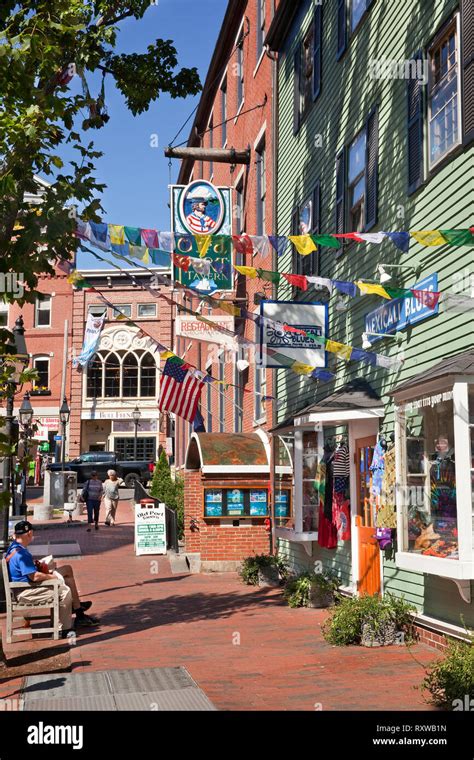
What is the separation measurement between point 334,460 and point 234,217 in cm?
1182

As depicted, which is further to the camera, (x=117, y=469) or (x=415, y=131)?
(x=117, y=469)

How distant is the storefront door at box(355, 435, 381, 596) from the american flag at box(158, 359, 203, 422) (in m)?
8.17

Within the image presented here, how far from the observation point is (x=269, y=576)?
1541 centimetres

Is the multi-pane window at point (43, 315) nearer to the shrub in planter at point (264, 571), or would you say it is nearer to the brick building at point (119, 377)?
the brick building at point (119, 377)

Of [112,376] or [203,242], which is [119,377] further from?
[203,242]

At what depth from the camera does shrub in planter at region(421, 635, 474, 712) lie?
661 centimetres

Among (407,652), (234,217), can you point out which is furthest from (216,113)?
(407,652)

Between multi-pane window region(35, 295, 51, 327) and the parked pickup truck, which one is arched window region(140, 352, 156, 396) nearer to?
multi-pane window region(35, 295, 51, 327)

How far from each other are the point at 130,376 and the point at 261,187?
35479mm

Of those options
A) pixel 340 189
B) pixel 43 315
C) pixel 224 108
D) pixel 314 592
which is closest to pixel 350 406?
pixel 314 592

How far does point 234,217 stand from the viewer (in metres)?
23.8

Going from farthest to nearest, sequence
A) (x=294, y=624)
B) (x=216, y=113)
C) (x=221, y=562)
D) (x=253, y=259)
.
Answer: (x=216, y=113), (x=253, y=259), (x=221, y=562), (x=294, y=624)

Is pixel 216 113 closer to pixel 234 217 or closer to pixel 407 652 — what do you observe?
pixel 234 217
